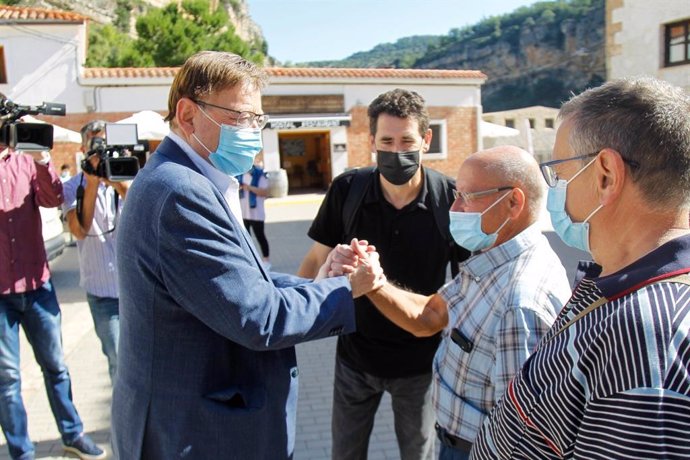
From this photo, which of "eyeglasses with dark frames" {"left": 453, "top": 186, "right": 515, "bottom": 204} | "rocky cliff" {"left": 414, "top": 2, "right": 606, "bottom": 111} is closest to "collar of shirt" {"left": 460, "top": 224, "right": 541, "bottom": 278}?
"eyeglasses with dark frames" {"left": 453, "top": 186, "right": 515, "bottom": 204}

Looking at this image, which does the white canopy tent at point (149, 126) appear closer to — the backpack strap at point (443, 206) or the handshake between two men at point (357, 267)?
the backpack strap at point (443, 206)

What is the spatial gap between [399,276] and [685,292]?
1.78 meters

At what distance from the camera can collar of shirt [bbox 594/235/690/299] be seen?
1.01 meters

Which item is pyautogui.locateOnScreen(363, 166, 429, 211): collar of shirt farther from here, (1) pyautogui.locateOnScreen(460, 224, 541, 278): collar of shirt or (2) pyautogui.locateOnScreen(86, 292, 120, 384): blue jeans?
(2) pyautogui.locateOnScreen(86, 292, 120, 384): blue jeans

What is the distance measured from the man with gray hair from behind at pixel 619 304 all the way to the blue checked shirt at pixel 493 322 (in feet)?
1.25

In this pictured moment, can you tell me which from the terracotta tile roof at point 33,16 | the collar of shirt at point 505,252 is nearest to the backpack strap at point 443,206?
the collar of shirt at point 505,252

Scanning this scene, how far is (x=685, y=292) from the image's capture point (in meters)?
0.97

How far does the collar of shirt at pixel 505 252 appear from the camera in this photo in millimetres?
1900

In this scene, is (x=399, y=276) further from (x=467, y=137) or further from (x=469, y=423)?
(x=467, y=137)

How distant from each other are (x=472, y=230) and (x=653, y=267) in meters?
1.03

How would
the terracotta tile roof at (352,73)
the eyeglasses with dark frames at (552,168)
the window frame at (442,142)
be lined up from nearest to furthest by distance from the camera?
1. the eyeglasses with dark frames at (552,168)
2. the terracotta tile roof at (352,73)
3. the window frame at (442,142)

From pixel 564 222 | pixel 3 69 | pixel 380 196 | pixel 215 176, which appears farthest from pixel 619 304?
pixel 3 69

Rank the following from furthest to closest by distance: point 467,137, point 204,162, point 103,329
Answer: point 467,137 < point 103,329 < point 204,162

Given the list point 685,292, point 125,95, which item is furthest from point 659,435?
point 125,95
